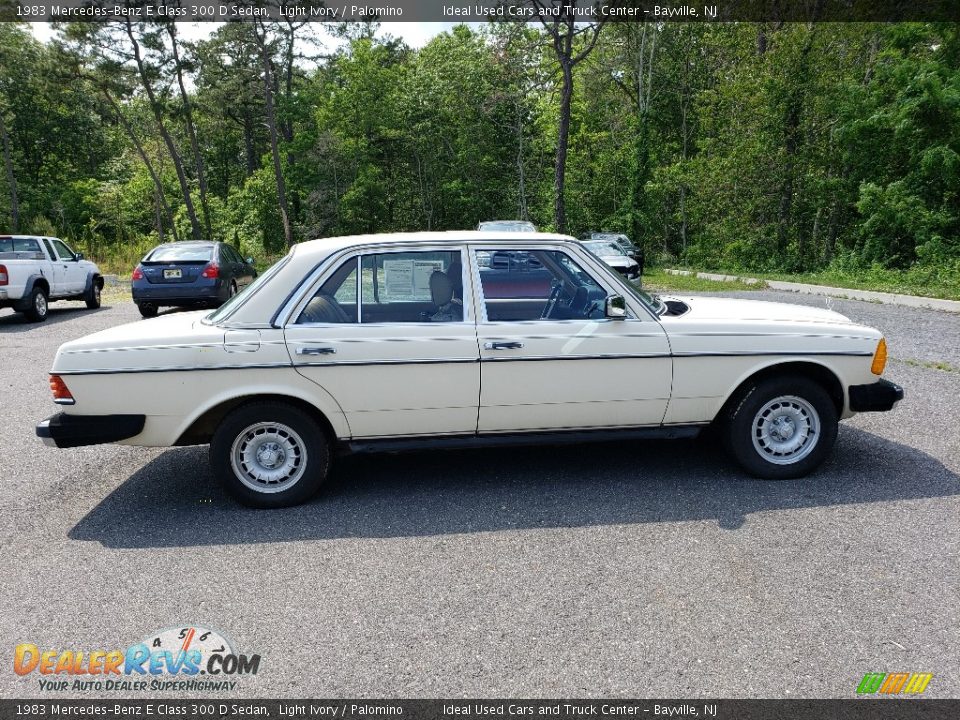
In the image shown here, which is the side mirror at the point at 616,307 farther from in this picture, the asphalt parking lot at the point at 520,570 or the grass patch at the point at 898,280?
the grass patch at the point at 898,280

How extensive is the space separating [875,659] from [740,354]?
6.96 ft

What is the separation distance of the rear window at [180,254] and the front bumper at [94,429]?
35.0ft

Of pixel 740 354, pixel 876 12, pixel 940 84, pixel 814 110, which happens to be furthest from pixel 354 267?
pixel 876 12

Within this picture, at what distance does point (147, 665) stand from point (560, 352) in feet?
9.10

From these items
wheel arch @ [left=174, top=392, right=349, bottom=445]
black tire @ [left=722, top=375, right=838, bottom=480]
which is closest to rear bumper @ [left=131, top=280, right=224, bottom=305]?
wheel arch @ [left=174, top=392, right=349, bottom=445]

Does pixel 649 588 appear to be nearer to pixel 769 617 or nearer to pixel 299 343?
pixel 769 617

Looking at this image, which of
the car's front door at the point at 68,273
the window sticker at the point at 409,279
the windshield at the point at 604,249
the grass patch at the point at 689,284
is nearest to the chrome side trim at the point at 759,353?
the window sticker at the point at 409,279

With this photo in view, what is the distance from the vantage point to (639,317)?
4.46m

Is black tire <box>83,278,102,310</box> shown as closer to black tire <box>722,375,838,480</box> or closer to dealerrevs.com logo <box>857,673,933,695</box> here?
black tire <box>722,375,838,480</box>

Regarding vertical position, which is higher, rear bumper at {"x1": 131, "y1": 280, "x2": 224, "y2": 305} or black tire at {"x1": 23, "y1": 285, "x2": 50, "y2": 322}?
rear bumper at {"x1": 131, "y1": 280, "x2": 224, "y2": 305}

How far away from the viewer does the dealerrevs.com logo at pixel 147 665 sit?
275cm

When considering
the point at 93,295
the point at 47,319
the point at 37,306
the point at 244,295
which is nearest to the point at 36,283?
the point at 37,306

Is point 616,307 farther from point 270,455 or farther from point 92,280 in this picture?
point 92,280

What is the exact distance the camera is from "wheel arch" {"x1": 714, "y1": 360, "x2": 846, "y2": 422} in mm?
4539
